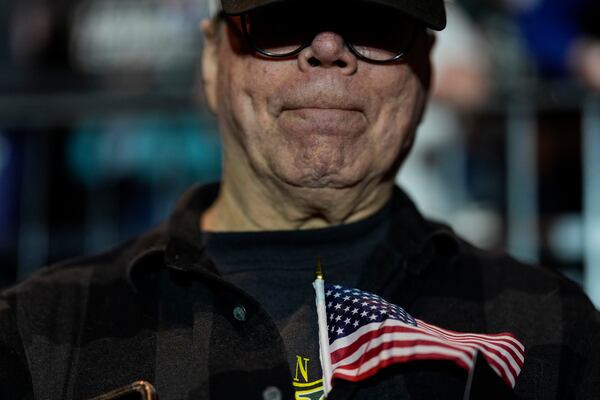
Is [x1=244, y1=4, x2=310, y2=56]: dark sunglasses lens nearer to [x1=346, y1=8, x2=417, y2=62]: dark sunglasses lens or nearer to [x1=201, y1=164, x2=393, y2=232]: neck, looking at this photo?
[x1=346, y1=8, x2=417, y2=62]: dark sunglasses lens

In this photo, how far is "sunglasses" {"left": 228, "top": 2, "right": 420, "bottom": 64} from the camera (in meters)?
2.85

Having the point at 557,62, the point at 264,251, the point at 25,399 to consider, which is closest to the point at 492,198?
the point at 557,62

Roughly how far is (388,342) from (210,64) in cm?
116

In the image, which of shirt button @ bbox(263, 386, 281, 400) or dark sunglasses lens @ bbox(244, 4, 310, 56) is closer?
shirt button @ bbox(263, 386, 281, 400)

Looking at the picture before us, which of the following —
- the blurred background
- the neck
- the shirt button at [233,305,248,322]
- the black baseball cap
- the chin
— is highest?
the black baseball cap

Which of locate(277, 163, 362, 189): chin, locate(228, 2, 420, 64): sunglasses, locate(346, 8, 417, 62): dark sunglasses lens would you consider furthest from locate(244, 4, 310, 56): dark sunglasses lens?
locate(277, 163, 362, 189): chin

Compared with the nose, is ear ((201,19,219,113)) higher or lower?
lower

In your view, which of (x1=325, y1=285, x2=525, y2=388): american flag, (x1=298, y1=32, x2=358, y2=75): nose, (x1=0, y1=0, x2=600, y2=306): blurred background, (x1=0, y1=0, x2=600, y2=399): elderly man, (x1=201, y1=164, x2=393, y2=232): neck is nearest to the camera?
(x1=325, y1=285, x2=525, y2=388): american flag

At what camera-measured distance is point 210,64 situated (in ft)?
10.8

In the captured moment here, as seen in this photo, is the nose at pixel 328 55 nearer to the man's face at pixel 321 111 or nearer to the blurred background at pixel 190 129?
the man's face at pixel 321 111

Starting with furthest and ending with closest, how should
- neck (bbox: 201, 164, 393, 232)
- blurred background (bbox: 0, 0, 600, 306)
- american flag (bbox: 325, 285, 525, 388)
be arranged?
blurred background (bbox: 0, 0, 600, 306) → neck (bbox: 201, 164, 393, 232) → american flag (bbox: 325, 285, 525, 388)

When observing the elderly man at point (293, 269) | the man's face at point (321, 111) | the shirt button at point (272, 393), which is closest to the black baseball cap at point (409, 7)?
the elderly man at point (293, 269)

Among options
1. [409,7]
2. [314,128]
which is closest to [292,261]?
[314,128]

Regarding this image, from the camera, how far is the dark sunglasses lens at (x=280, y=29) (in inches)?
113
